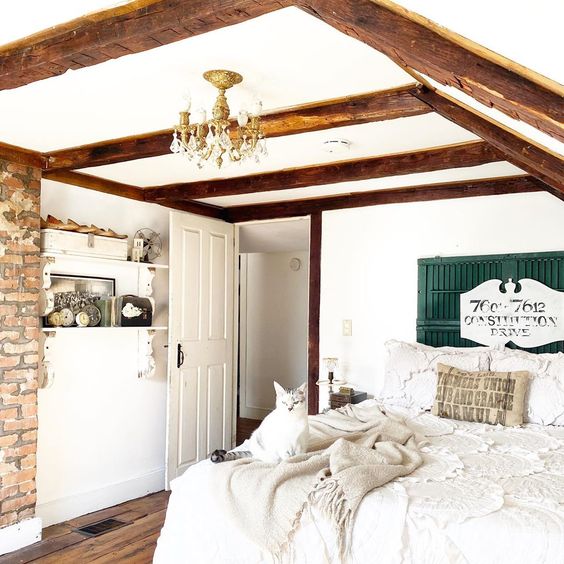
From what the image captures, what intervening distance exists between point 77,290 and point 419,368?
230cm

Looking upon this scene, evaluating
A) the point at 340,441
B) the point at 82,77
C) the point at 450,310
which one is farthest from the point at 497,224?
the point at 82,77

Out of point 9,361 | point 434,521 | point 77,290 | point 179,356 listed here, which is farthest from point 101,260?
point 434,521

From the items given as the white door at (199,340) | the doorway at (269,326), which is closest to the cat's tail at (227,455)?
the white door at (199,340)

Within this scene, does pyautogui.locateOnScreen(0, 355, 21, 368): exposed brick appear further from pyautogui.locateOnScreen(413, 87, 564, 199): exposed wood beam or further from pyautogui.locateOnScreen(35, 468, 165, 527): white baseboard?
pyautogui.locateOnScreen(413, 87, 564, 199): exposed wood beam

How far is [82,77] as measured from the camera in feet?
7.52

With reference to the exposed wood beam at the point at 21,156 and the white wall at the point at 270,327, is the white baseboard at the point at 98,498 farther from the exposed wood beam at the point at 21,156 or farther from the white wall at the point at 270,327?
the white wall at the point at 270,327

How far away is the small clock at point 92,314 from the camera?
3.89m

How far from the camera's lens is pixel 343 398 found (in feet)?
13.7

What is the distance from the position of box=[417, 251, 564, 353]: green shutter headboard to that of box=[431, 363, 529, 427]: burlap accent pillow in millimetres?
560

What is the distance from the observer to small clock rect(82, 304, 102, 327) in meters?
3.89

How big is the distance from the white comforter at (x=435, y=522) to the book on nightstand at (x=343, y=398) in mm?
1611

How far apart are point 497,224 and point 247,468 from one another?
2.59 metres

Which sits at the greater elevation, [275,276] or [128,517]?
[275,276]

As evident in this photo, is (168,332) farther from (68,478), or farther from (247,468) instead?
(247,468)
